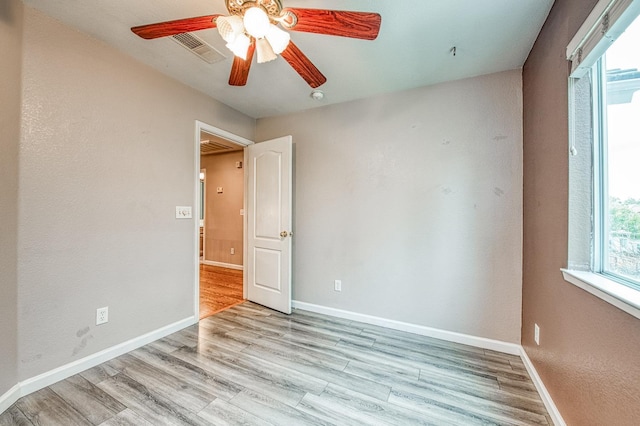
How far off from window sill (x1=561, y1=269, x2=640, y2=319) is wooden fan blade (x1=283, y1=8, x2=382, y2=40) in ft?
4.64

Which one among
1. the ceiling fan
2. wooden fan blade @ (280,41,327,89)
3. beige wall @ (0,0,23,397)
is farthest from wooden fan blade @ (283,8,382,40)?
beige wall @ (0,0,23,397)

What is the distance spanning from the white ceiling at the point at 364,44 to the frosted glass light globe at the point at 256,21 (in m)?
0.48

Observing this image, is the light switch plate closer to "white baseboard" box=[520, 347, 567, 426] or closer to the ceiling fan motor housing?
the ceiling fan motor housing

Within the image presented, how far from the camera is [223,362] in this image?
6.68 ft

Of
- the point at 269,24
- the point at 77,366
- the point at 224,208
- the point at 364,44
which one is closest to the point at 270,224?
the point at 77,366

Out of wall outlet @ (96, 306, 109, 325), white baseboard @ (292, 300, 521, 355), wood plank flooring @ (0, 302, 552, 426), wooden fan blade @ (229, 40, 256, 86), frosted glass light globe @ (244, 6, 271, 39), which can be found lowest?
wood plank flooring @ (0, 302, 552, 426)

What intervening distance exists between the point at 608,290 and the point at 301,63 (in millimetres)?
1748

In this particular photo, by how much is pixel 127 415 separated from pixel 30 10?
2.52 metres

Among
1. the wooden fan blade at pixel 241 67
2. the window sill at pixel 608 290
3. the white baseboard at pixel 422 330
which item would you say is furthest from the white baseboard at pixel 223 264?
the window sill at pixel 608 290

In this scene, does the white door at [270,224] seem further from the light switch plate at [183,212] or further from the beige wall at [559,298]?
the beige wall at [559,298]

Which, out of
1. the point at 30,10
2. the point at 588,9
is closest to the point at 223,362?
the point at 30,10

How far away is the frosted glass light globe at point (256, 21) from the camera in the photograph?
115 centimetres

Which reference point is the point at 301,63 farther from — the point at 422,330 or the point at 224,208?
the point at 224,208

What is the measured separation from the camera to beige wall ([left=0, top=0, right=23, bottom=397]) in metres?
1.51
